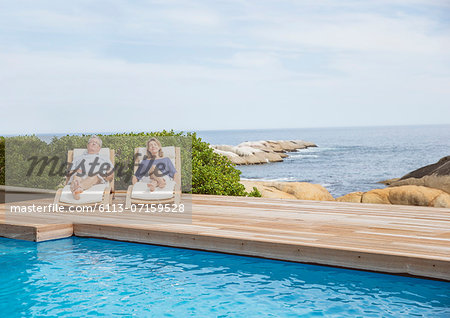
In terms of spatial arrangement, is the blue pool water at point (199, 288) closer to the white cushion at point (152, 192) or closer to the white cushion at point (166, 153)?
the white cushion at point (152, 192)

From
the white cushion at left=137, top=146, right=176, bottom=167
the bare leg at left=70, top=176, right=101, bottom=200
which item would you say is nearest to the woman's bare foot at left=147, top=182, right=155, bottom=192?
the white cushion at left=137, top=146, right=176, bottom=167

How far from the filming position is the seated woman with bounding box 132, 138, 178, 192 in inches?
313

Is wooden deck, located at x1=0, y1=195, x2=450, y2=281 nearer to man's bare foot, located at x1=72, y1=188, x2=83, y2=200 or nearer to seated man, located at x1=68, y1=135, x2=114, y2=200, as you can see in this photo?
man's bare foot, located at x1=72, y1=188, x2=83, y2=200

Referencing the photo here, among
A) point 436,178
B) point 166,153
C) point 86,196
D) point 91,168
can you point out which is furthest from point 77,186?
point 436,178

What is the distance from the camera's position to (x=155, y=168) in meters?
8.07

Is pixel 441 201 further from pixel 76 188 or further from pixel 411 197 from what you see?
pixel 76 188

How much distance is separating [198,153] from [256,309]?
556 cm

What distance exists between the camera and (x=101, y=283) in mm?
4781

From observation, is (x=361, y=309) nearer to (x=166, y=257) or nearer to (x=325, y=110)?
(x=166, y=257)

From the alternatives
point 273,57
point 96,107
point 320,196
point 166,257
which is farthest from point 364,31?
point 166,257

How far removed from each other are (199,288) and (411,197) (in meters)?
8.18

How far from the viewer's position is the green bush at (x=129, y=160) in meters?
9.40

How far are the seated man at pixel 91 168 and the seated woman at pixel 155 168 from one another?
0.45 m

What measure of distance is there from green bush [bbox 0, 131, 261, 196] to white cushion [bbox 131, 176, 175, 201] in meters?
1.49
